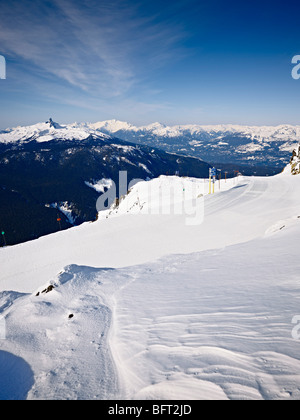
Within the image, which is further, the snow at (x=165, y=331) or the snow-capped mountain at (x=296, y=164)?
the snow-capped mountain at (x=296, y=164)

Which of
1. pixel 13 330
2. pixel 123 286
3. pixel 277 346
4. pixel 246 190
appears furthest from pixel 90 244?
pixel 246 190

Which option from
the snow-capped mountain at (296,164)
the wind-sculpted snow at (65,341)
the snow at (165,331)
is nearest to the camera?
the snow at (165,331)

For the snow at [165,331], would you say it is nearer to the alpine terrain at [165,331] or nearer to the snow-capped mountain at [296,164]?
the alpine terrain at [165,331]

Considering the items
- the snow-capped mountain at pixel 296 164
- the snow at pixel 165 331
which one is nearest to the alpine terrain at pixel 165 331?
the snow at pixel 165 331

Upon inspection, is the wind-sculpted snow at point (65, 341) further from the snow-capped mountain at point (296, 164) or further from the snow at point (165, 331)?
the snow-capped mountain at point (296, 164)

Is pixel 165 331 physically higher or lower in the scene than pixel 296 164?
lower

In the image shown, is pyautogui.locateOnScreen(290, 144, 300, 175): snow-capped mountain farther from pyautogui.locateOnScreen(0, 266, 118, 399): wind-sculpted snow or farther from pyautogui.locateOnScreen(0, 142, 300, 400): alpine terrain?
pyautogui.locateOnScreen(0, 266, 118, 399): wind-sculpted snow

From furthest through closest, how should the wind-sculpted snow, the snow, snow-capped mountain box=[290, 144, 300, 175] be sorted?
snow-capped mountain box=[290, 144, 300, 175], the wind-sculpted snow, the snow

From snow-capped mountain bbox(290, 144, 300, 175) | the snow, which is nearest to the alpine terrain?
the snow

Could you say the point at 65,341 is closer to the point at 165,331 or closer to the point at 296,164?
the point at 165,331

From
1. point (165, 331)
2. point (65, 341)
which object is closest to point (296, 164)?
point (165, 331)

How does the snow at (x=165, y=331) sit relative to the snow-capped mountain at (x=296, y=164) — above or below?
below

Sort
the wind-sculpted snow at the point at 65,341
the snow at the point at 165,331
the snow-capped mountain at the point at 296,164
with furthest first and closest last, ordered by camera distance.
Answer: the snow-capped mountain at the point at 296,164 < the wind-sculpted snow at the point at 65,341 < the snow at the point at 165,331
